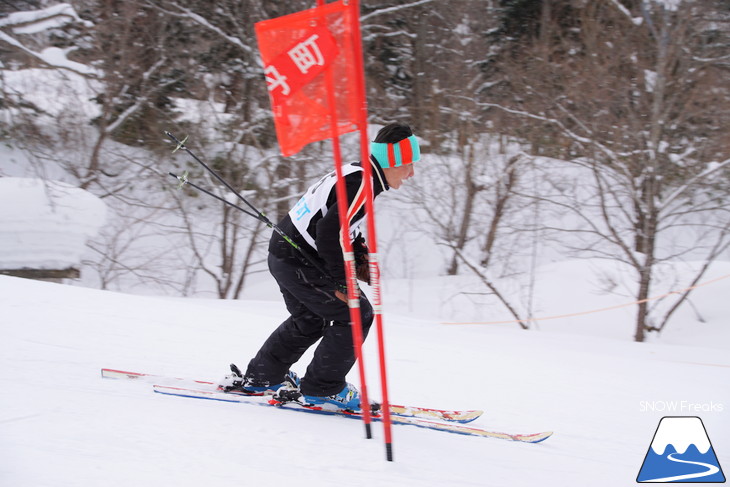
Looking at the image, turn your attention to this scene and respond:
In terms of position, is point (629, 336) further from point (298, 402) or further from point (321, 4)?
point (321, 4)

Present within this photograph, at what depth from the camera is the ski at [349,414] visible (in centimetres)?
298

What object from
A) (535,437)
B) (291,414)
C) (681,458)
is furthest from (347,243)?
(681,458)

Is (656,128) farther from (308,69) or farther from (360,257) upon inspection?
(308,69)

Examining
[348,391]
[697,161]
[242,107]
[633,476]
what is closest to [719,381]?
[633,476]

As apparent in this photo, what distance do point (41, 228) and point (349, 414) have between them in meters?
5.69

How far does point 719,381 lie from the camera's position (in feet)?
14.4

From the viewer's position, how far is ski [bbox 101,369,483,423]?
320cm

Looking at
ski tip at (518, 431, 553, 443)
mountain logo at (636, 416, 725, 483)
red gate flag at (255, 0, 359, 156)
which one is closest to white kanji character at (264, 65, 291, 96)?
red gate flag at (255, 0, 359, 156)

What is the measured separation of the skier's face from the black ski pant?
610 mm

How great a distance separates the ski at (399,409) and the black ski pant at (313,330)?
34cm

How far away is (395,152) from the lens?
2.72 metres

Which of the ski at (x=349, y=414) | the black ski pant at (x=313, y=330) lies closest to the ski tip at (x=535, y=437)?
the ski at (x=349, y=414)

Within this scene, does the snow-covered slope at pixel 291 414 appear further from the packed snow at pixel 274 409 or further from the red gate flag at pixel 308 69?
the red gate flag at pixel 308 69

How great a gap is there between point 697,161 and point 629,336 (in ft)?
7.97
